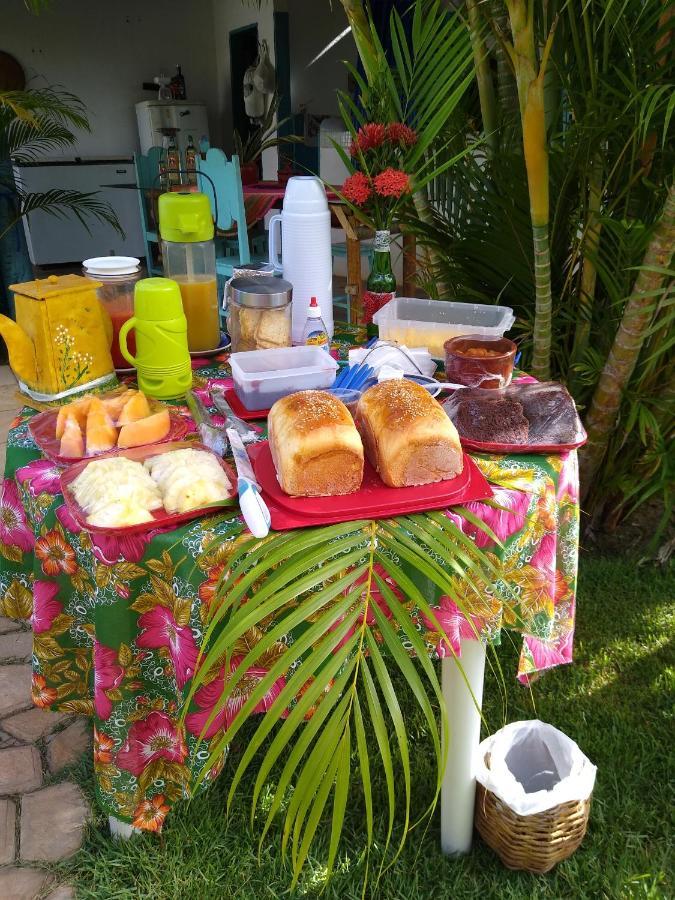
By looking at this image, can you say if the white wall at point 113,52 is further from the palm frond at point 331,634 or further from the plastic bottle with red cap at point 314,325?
the palm frond at point 331,634

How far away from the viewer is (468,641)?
1.29 m

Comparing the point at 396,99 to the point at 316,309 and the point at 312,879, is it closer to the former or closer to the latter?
the point at 316,309

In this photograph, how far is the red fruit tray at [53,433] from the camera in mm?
1201

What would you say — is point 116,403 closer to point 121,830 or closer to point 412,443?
point 412,443

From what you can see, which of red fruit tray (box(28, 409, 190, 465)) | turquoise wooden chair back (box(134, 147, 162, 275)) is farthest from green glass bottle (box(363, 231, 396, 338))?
turquoise wooden chair back (box(134, 147, 162, 275))

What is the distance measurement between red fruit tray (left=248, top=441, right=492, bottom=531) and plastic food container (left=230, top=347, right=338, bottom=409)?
0.25 meters

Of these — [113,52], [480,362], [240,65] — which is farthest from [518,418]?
[113,52]

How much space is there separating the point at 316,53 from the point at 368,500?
8.06 m

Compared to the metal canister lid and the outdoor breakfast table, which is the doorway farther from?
the outdoor breakfast table

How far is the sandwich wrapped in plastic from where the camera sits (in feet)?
4.08

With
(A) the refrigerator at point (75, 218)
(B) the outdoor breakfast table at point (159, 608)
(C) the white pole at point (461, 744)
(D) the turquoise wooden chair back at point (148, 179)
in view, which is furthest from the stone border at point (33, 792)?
(A) the refrigerator at point (75, 218)

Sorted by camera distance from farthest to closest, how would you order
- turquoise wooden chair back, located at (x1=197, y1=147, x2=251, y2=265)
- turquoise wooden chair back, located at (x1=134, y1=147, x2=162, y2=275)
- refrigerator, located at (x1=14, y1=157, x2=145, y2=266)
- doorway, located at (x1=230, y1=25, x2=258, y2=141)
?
doorway, located at (x1=230, y1=25, x2=258, y2=141) → refrigerator, located at (x1=14, y1=157, x2=145, y2=266) → turquoise wooden chair back, located at (x1=134, y1=147, x2=162, y2=275) → turquoise wooden chair back, located at (x1=197, y1=147, x2=251, y2=265)

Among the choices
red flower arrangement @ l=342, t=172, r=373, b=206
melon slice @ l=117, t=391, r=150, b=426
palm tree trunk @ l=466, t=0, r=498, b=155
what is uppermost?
palm tree trunk @ l=466, t=0, r=498, b=155

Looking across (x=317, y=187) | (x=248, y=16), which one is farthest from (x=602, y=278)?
(x=248, y=16)
